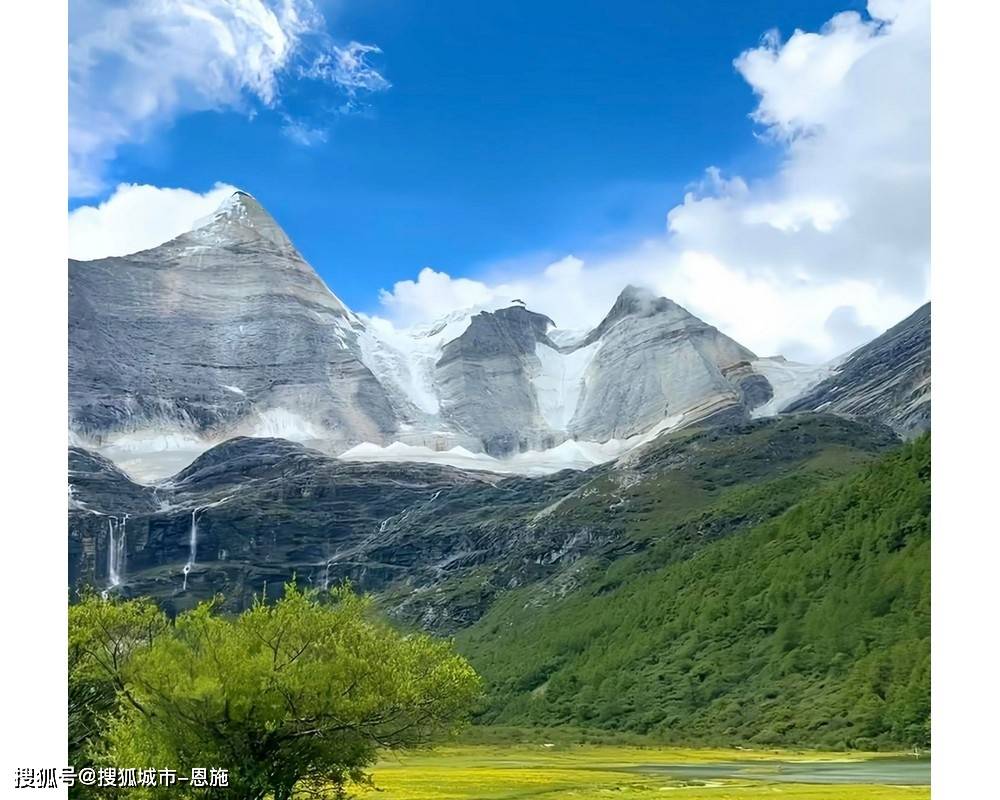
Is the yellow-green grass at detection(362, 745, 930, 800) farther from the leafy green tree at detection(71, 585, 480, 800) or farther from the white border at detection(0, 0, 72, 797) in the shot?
the white border at detection(0, 0, 72, 797)

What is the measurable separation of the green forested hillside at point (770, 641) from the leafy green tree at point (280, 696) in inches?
2868

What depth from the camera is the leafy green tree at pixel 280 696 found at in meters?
31.1

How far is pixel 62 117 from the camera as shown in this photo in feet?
144

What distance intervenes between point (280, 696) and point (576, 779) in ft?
138

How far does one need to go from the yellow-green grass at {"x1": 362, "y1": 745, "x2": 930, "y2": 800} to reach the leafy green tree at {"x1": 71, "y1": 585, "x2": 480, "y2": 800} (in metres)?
3.68

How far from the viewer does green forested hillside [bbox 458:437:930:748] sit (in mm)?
106500
